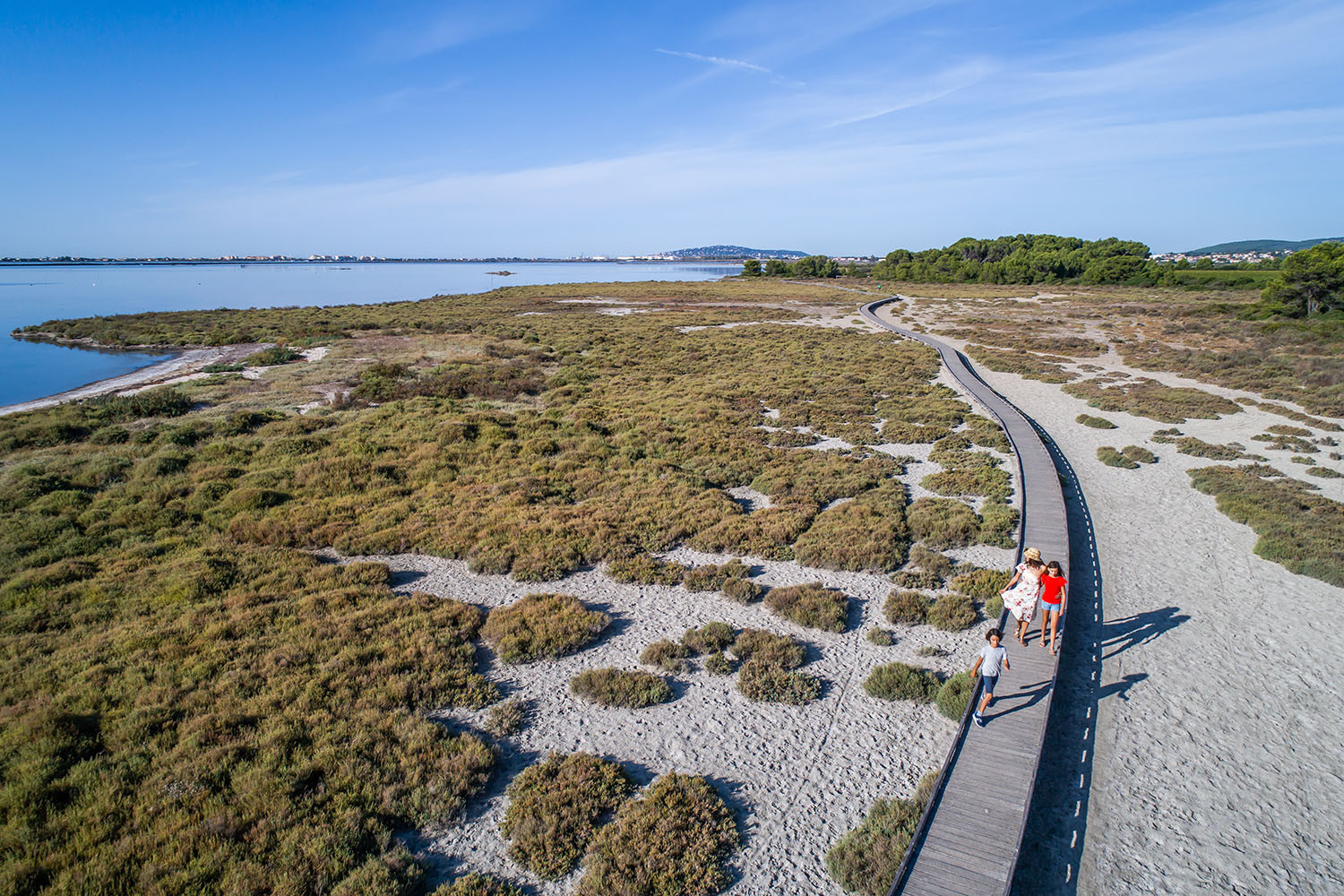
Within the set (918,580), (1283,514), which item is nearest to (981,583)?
(918,580)

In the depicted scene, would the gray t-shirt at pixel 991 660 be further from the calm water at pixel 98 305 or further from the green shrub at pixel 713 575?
the calm water at pixel 98 305

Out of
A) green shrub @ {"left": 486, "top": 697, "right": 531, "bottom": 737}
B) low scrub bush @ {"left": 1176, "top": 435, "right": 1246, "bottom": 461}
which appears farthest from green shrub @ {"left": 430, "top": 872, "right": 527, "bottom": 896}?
low scrub bush @ {"left": 1176, "top": 435, "right": 1246, "bottom": 461}

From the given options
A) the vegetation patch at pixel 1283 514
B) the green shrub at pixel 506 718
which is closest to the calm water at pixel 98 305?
the green shrub at pixel 506 718

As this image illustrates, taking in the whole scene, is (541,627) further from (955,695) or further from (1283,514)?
(1283,514)

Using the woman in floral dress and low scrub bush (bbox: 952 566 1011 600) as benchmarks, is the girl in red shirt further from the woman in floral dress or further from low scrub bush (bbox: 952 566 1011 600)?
low scrub bush (bbox: 952 566 1011 600)

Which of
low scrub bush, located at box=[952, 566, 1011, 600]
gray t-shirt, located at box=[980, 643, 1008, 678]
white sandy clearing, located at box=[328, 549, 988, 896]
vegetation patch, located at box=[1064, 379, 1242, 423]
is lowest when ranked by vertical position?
white sandy clearing, located at box=[328, 549, 988, 896]
